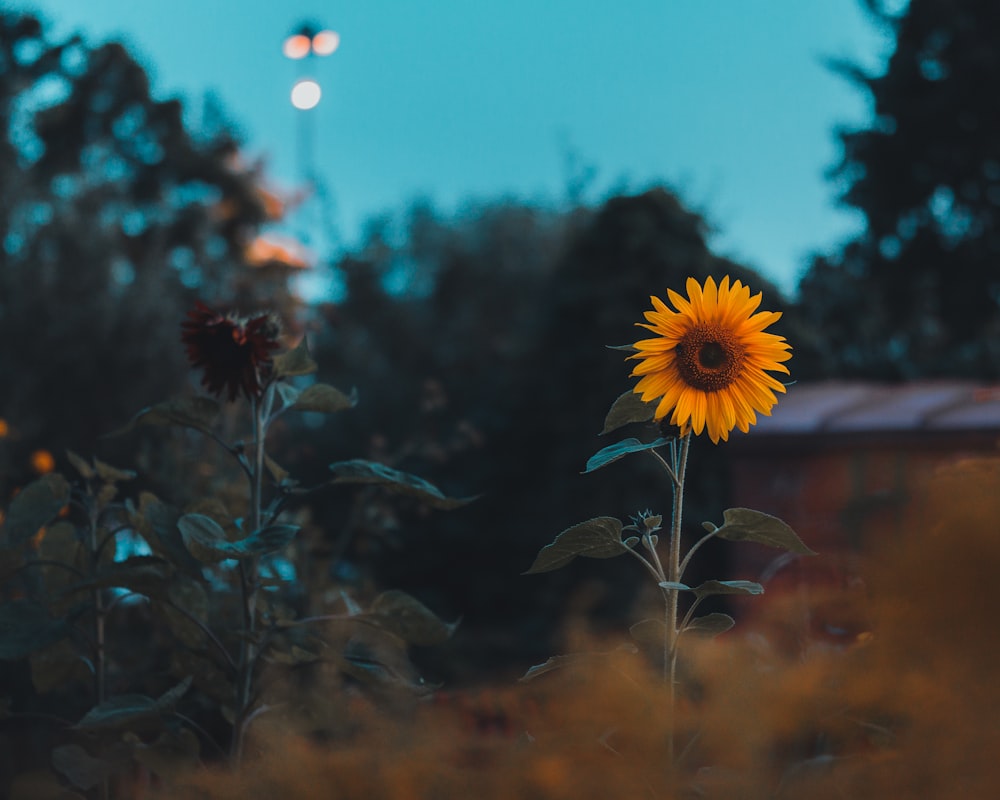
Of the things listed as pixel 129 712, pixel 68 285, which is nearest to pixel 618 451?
pixel 129 712

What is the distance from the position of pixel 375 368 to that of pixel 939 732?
1305cm

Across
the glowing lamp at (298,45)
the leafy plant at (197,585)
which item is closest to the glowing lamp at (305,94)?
the glowing lamp at (298,45)

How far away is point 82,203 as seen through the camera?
1315 cm

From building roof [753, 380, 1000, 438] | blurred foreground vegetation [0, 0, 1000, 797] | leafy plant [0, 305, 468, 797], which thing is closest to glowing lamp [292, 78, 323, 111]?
blurred foreground vegetation [0, 0, 1000, 797]

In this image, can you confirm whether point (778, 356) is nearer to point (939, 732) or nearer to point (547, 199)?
point (939, 732)

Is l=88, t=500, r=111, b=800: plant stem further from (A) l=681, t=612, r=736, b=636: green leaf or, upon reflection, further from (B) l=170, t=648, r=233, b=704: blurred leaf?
(A) l=681, t=612, r=736, b=636: green leaf

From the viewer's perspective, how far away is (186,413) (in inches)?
62.7

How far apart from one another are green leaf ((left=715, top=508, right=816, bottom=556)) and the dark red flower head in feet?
2.56

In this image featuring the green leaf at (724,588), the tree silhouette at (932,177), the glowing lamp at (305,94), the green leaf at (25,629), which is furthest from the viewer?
the tree silhouette at (932,177)

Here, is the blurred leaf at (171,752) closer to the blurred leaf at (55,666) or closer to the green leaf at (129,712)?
the green leaf at (129,712)

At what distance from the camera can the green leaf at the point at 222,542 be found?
1335mm

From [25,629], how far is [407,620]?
1.86 feet

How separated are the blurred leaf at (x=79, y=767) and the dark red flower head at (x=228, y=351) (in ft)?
1.89

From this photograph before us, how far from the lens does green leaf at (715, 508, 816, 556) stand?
1198 millimetres
